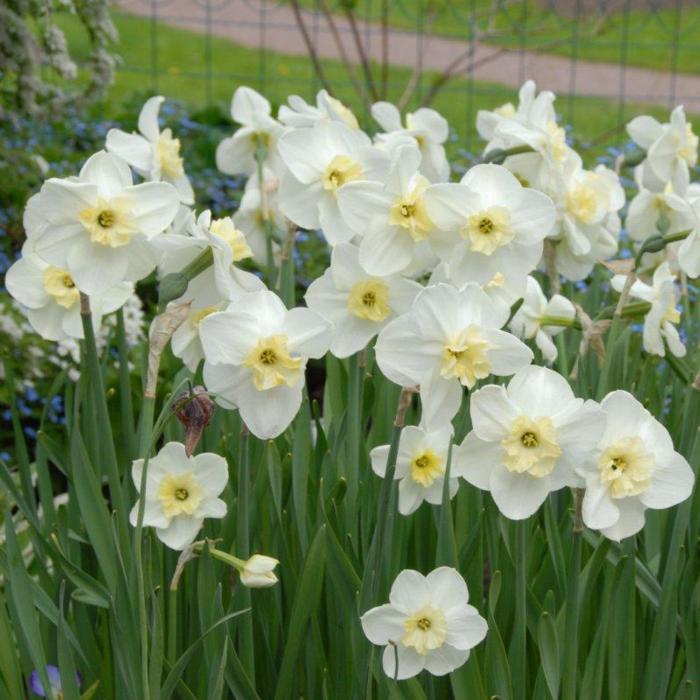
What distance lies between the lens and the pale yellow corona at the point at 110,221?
1319 mm

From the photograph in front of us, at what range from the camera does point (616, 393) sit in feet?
4.21

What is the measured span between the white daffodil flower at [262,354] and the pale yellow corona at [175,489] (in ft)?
0.59

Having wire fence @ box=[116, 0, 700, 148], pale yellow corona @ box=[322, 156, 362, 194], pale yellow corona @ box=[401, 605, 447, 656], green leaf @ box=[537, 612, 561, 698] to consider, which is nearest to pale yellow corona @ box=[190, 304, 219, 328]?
pale yellow corona @ box=[322, 156, 362, 194]

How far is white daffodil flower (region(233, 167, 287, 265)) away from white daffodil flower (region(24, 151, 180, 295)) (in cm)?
71

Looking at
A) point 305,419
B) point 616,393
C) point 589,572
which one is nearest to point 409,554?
point 305,419

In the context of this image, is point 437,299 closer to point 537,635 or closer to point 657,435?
point 657,435

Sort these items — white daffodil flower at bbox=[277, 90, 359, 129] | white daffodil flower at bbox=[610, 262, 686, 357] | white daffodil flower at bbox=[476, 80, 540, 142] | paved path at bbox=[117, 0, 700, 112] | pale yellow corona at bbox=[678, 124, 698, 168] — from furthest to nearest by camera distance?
paved path at bbox=[117, 0, 700, 112] < pale yellow corona at bbox=[678, 124, 698, 168] < white daffodil flower at bbox=[476, 80, 540, 142] < white daffodil flower at bbox=[277, 90, 359, 129] < white daffodil flower at bbox=[610, 262, 686, 357]

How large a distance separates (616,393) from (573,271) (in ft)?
2.29

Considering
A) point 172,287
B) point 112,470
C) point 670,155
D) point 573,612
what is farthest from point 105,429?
point 670,155

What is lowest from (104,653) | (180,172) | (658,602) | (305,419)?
(104,653)

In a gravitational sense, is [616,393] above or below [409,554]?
above

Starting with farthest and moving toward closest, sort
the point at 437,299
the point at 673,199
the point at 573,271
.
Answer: the point at 573,271, the point at 673,199, the point at 437,299

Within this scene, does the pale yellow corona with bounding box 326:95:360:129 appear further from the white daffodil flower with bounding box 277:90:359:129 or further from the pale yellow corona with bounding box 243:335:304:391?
the pale yellow corona with bounding box 243:335:304:391

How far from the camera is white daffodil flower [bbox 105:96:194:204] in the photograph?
174 centimetres
